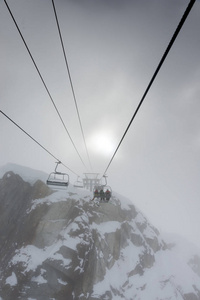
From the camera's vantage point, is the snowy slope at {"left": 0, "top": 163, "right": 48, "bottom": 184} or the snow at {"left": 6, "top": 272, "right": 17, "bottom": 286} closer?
the snow at {"left": 6, "top": 272, "right": 17, "bottom": 286}

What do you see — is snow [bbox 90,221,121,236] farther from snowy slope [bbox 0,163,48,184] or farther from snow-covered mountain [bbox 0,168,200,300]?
snowy slope [bbox 0,163,48,184]

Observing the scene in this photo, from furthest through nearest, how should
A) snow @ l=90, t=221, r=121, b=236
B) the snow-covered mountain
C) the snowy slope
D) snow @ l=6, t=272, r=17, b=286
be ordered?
the snowy slope < snow @ l=90, t=221, r=121, b=236 < the snow-covered mountain < snow @ l=6, t=272, r=17, b=286

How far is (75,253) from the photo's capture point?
30.6 meters

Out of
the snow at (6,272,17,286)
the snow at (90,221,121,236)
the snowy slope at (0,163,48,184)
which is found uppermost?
the snowy slope at (0,163,48,184)

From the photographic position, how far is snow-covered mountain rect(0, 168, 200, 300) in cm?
2714

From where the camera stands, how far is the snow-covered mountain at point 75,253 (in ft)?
89.0

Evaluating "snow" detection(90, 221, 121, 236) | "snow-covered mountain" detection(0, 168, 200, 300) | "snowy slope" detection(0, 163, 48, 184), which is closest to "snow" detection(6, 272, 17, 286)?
"snow-covered mountain" detection(0, 168, 200, 300)

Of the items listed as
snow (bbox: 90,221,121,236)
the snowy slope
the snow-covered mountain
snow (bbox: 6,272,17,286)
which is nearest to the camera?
snow (bbox: 6,272,17,286)

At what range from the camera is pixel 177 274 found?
1577 inches

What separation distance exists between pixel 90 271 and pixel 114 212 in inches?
515

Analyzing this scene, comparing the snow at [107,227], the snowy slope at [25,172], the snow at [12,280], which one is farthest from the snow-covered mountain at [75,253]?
the snowy slope at [25,172]

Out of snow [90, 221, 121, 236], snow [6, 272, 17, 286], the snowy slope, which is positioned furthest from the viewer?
the snowy slope

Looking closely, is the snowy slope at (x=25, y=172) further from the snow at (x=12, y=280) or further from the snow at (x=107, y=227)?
the snow at (x=12, y=280)

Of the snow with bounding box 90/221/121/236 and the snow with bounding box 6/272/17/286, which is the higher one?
the snow with bounding box 90/221/121/236
